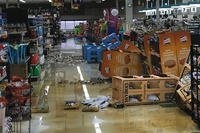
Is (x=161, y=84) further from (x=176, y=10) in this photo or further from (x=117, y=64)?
(x=176, y=10)

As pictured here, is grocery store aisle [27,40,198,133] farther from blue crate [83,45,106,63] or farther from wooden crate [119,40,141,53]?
blue crate [83,45,106,63]

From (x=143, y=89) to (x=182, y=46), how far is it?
7.36 ft

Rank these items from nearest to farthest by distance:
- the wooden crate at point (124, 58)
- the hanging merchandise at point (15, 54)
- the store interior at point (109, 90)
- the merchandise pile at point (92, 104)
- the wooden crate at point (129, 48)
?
the store interior at point (109, 90) < the merchandise pile at point (92, 104) < the hanging merchandise at point (15, 54) < the wooden crate at point (124, 58) < the wooden crate at point (129, 48)

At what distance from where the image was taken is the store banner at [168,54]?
11.0 m

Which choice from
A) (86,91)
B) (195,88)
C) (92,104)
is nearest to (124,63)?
(86,91)

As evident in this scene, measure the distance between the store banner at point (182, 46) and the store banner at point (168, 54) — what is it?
0.10 meters

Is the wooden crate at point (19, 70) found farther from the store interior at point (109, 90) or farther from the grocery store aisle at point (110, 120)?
the grocery store aisle at point (110, 120)

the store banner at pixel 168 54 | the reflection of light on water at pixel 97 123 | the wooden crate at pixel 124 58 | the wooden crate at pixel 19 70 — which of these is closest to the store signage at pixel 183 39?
the store banner at pixel 168 54

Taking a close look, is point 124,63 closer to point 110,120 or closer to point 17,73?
point 17,73

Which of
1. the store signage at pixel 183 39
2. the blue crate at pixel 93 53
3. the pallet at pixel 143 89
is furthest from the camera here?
the blue crate at pixel 93 53

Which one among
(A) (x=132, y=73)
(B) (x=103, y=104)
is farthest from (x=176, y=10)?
(B) (x=103, y=104)

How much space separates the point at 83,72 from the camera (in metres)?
15.9

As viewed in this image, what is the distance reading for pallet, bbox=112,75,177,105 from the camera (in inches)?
376

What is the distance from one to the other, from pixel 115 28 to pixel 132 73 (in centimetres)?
748
